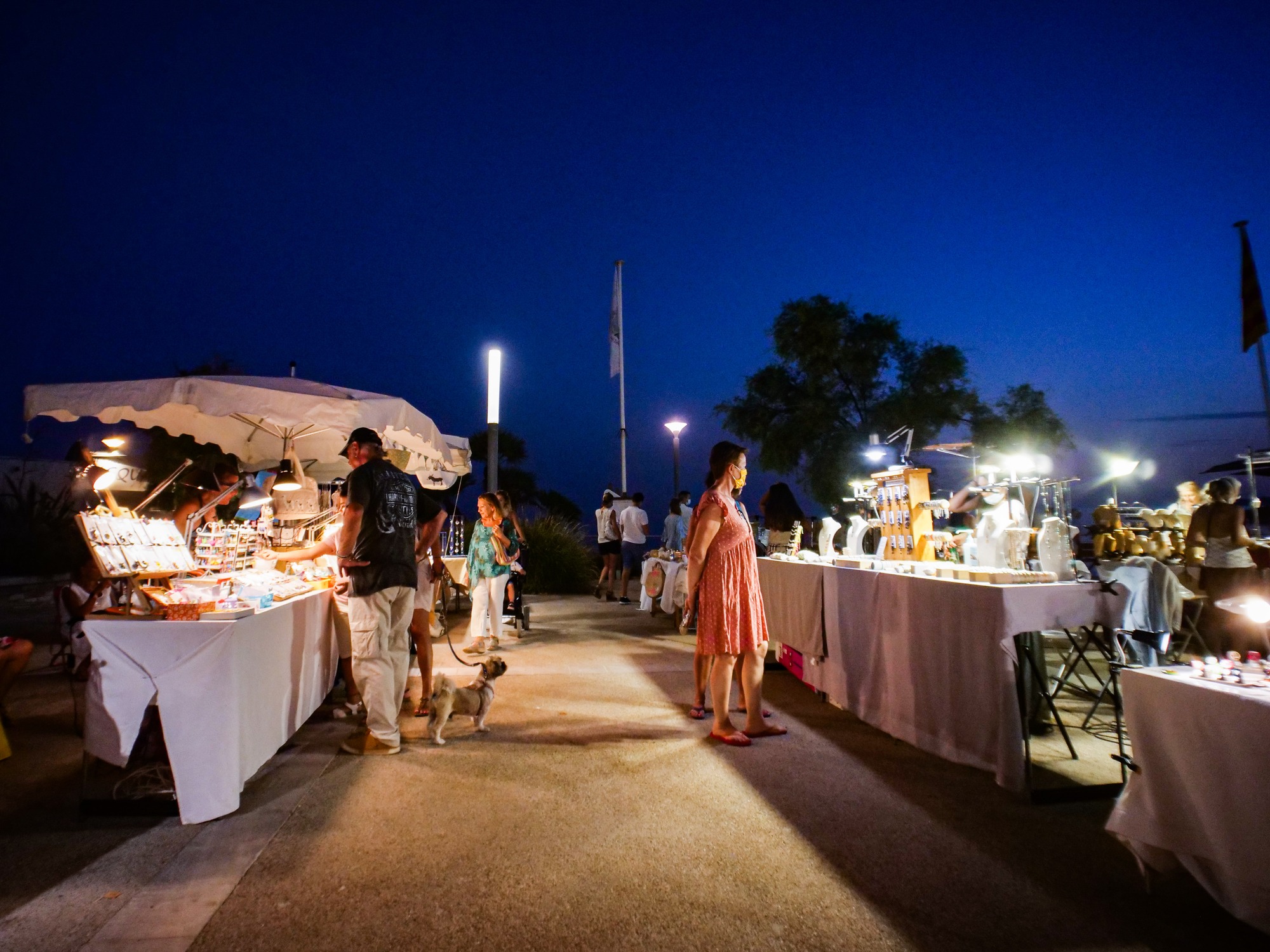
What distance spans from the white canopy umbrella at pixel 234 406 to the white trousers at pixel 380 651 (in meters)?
1.80

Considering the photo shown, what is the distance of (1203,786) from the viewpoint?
79.8 inches

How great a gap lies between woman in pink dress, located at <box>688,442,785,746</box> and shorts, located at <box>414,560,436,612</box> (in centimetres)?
216

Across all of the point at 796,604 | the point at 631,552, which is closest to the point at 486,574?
the point at 796,604

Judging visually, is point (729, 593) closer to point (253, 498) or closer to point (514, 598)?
point (253, 498)

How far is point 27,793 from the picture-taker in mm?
3355

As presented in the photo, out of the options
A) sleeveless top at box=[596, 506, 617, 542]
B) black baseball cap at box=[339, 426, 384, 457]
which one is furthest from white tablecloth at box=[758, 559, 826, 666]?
sleeveless top at box=[596, 506, 617, 542]

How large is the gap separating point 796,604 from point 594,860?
3.33m

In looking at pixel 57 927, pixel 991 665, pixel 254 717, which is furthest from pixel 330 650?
pixel 991 665

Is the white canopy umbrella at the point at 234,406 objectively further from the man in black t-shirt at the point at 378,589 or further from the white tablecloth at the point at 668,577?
the white tablecloth at the point at 668,577

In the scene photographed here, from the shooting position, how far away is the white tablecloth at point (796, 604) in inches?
201

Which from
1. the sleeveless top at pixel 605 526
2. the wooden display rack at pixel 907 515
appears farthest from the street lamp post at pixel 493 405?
the wooden display rack at pixel 907 515

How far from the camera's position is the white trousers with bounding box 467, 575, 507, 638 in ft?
23.6

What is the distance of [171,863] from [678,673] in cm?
421

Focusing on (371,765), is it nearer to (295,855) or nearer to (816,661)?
(295,855)
